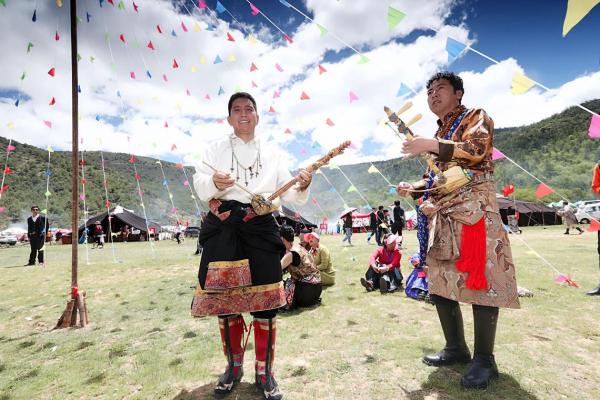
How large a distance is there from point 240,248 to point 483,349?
212cm

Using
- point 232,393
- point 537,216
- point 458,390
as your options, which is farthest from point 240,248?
point 537,216

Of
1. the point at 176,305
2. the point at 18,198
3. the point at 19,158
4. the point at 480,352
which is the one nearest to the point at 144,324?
the point at 176,305

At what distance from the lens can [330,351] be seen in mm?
3312

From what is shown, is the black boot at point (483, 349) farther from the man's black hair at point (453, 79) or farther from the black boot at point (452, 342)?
the man's black hair at point (453, 79)

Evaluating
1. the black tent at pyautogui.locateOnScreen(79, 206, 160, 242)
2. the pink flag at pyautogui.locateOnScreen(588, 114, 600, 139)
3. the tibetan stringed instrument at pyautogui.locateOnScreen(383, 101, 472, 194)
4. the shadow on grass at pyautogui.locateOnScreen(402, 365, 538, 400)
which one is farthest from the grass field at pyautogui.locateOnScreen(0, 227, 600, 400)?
the black tent at pyautogui.locateOnScreen(79, 206, 160, 242)

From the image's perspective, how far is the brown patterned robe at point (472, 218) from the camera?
2334 millimetres

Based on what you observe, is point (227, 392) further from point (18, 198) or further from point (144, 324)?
point (18, 198)

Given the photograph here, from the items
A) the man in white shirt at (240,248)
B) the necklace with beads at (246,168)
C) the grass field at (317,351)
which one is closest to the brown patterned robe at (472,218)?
the grass field at (317,351)

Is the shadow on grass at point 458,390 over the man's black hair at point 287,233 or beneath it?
beneath

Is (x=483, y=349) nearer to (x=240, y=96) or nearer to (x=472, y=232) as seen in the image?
(x=472, y=232)

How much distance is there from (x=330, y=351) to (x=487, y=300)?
169 centimetres

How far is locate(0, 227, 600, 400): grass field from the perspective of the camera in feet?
8.33

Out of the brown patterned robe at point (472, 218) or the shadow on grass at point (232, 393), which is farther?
the shadow on grass at point (232, 393)

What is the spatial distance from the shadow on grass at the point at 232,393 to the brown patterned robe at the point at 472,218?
70.1 inches
